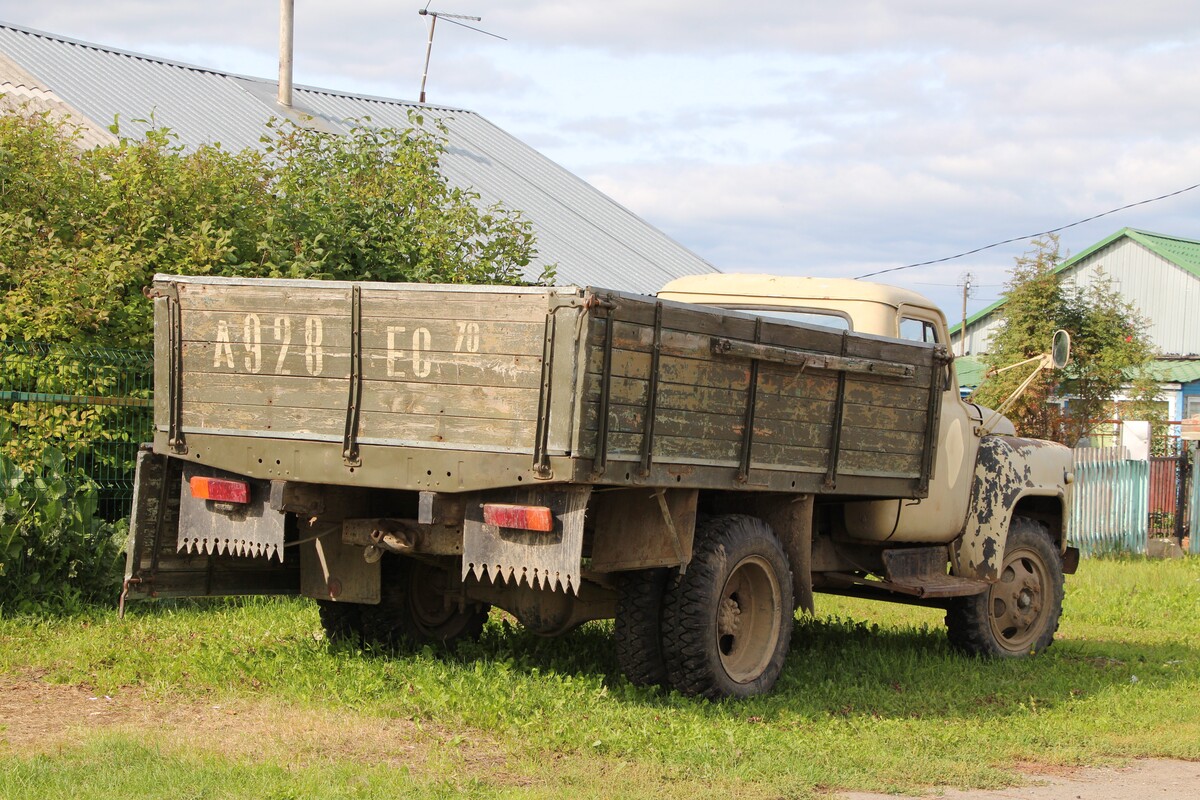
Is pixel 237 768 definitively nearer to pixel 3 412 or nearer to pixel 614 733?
pixel 614 733

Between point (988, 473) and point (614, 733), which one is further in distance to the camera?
point (988, 473)

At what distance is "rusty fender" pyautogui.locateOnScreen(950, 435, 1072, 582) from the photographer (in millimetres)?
9562

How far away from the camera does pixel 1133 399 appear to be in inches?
961

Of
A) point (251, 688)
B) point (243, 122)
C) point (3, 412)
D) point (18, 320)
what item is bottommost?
point (251, 688)

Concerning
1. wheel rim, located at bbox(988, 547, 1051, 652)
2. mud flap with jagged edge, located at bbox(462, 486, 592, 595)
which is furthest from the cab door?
mud flap with jagged edge, located at bbox(462, 486, 592, 595)

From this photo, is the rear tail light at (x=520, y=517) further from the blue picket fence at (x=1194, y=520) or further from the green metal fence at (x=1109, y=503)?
the blue picket fence at (x=1194, y=520)

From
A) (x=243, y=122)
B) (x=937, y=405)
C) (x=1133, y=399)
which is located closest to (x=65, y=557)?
(x=937, y=405)

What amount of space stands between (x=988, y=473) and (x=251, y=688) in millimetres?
5069

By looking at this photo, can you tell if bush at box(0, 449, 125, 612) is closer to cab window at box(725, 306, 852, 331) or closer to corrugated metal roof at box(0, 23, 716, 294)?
cab window at box(725, 306, 852, 331)

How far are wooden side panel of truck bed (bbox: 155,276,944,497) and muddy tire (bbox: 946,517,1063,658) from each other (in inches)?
90.6

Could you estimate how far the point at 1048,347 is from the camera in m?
20.9

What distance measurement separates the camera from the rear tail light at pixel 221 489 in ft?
23.8

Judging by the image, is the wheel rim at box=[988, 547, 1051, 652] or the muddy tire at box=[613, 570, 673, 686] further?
the wheel rim at box=[988, 547, 1051, 652]


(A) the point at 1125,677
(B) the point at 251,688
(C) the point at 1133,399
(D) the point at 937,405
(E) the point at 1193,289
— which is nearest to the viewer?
(B) the point at 251,688
